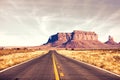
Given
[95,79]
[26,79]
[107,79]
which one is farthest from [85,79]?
[26,79]

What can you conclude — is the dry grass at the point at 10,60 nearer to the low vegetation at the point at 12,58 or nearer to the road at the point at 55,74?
the low vegetation at the point at 12,58

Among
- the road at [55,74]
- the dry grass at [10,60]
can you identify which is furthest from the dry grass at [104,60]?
the dry grass at [10,60]

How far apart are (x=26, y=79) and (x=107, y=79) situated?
4511 millimetres

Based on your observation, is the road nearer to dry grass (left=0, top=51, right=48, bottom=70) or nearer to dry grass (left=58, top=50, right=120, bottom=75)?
dry grass (left=58, top=50, right=120, bottom=75)

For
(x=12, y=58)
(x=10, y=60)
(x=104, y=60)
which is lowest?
(x=104, y=60)

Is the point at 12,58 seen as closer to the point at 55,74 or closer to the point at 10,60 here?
the point at 10,60

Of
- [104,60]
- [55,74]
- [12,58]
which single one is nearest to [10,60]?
[12,58]

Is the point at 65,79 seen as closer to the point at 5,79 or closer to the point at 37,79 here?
the point at 37,79

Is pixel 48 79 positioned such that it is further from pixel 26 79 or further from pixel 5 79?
pixel 5 79

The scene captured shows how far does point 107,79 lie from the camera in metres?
11.0

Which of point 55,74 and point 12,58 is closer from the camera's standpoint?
point 55,74

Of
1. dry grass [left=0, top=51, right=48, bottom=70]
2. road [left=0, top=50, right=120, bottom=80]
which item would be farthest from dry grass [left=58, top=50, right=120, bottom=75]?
dry grass [left=0, top=51, right=48, bottom=70]

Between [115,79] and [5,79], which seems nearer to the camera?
[5,79]

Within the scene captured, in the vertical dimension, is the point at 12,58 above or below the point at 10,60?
above
